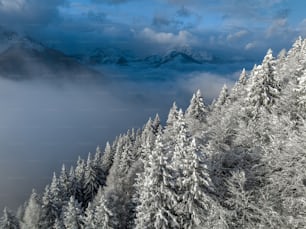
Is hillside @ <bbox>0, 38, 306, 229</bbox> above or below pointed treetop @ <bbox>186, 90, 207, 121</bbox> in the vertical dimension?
below

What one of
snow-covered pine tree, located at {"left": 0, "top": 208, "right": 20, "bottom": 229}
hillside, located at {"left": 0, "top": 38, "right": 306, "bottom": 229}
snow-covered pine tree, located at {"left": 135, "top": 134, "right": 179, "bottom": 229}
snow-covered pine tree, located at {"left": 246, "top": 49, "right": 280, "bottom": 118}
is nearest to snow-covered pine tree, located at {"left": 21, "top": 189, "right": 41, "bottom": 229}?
snow-covered pine tree, located at {"left": 0, "top": 208, "right": 20, "bottom": 229}

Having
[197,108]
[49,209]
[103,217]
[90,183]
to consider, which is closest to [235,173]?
[103,217]

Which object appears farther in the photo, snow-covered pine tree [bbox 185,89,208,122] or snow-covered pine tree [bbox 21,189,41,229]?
snow-covered pine tree [bbox 185,89,208,122]

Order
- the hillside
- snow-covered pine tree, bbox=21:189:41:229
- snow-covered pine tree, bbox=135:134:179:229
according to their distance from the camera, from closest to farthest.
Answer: the hillside, snow-covered pine tree, bbox=135:134:179:229, snow-covered pine tree, bbox=21:189:41:229

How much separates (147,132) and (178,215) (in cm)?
3963

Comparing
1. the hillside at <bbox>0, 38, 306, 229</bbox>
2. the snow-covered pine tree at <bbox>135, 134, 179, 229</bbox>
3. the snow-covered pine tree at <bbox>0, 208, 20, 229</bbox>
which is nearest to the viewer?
the hillside at <bbox>0, 38, 306, 229</bbox>

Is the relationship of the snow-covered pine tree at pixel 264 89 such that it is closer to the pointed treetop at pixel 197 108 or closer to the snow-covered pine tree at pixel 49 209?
the pointed treetop at pixel 197 108

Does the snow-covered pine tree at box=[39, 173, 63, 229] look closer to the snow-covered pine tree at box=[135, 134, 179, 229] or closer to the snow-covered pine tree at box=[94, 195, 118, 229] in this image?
the snow-covered pine tree at box=[94, 195, 118, 229]

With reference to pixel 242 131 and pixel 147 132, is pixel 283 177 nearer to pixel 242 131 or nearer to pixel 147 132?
pixel 242 131

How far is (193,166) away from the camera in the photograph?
79.4 feet

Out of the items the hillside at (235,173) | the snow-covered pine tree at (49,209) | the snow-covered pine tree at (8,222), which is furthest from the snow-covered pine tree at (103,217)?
the snow-covered pine tree at (8,222)

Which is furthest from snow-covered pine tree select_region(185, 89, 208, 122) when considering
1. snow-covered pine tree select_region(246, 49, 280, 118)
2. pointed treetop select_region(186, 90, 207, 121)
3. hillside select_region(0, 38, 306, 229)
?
snow-covered pine tree select_region(246, 49, 280, 118)

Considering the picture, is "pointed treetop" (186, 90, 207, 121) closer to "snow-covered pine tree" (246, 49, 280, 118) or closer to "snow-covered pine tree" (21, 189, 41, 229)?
"snow-covered pine tree" (246, 49, 280, 118)

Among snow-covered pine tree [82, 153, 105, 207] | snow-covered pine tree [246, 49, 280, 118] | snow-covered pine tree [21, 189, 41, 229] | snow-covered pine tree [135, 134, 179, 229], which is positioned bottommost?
snow-covered pine tree [135, 134, 179, 229]
